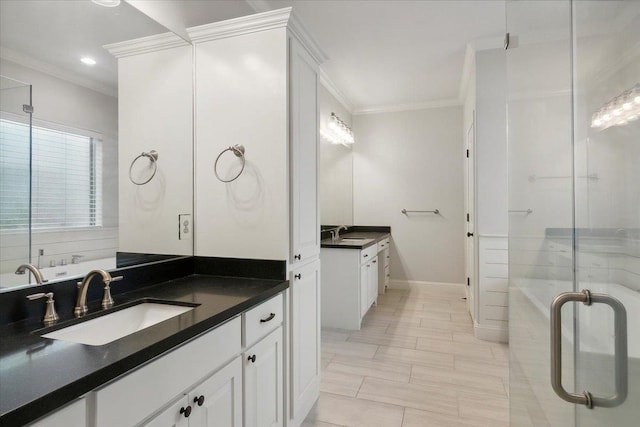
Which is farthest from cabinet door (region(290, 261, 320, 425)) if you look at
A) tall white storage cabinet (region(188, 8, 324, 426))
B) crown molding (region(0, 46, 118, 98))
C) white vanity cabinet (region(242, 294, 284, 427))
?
crown molding (region(0, 46, 118, 98))

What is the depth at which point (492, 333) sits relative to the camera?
3.19m

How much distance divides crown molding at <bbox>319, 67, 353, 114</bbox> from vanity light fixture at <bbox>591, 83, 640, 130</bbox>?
3.38 m

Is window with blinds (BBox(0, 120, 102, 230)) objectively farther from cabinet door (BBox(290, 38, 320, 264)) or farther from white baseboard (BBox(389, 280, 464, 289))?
white baseboard (BBox(389, 280, 464, 289))

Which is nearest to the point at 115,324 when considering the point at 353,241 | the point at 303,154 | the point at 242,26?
the point at 303,154

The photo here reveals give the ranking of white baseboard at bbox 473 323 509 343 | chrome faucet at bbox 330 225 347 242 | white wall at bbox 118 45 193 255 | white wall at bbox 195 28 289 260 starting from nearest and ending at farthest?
1. white wall at bbox 118 45 193 255
2. white wall at bbox 195 28 289 260
3. white baseboard at bbox 473 323 509 343
4. chrome faucet at bbox 330 225 347 242

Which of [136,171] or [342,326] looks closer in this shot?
[136,171]

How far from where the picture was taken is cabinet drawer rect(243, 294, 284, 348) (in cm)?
140

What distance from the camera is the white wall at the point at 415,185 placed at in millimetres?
4926

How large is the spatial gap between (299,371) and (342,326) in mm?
1655

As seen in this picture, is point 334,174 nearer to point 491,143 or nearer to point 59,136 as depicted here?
point 491,143

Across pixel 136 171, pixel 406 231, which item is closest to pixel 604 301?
pixel 136 171

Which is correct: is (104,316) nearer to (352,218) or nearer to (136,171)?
(136,171)

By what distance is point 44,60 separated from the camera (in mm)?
1259

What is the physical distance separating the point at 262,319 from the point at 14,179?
1.03 metres
